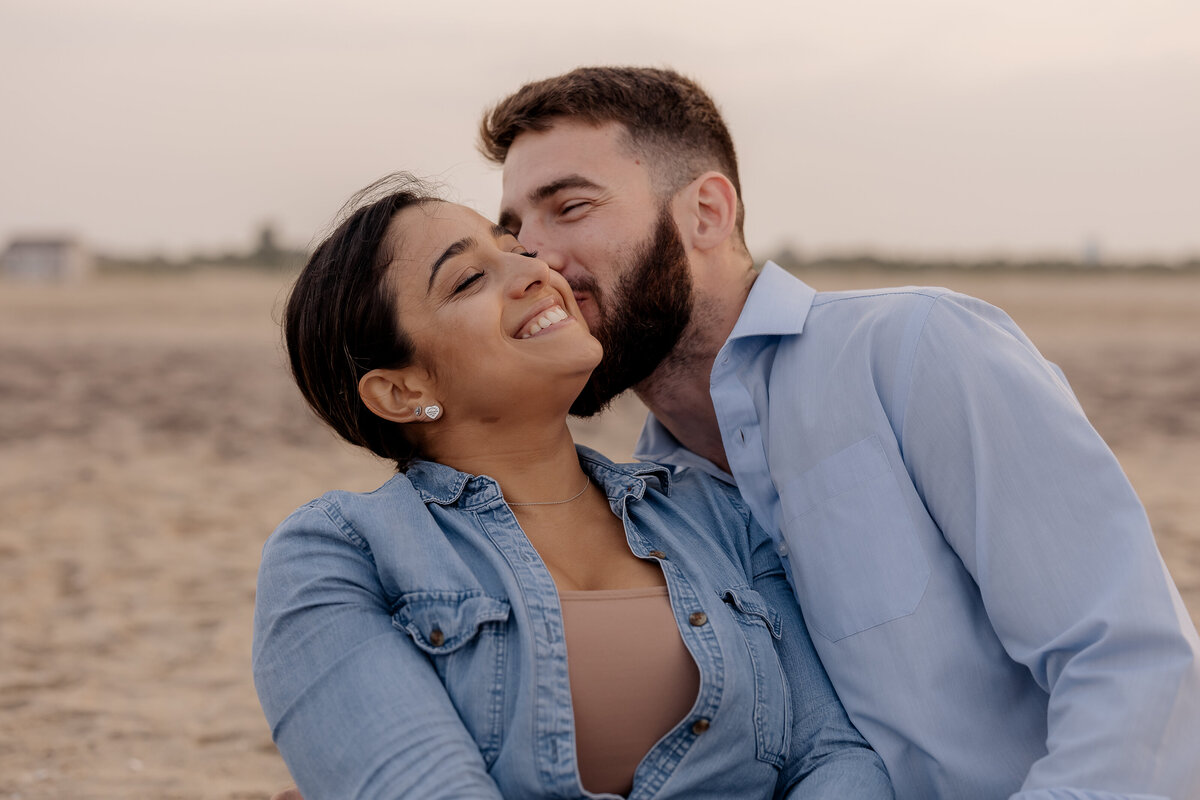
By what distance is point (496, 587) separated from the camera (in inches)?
86.0

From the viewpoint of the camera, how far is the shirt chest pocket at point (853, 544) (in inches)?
95.4

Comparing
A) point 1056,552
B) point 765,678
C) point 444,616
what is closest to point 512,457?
point 444,616

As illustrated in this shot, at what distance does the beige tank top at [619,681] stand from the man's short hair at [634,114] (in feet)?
5.18

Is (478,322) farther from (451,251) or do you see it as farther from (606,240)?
(606,240)

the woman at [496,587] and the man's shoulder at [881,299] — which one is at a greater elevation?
the man's shoulder at [881,299]

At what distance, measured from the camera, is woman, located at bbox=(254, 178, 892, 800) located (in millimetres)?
2023

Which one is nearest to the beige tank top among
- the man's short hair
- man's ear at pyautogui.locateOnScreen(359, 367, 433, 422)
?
man's ear at pyautogui.locateOnScreen(359, 367, 433, 422)

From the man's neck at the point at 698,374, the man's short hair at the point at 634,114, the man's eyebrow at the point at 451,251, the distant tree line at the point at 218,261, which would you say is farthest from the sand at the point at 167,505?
the distant tree line at the point at 218,261

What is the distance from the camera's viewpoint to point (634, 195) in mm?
3312

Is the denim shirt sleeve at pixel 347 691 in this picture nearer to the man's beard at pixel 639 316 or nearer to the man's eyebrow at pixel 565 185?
the man's beard at pixel 639 316

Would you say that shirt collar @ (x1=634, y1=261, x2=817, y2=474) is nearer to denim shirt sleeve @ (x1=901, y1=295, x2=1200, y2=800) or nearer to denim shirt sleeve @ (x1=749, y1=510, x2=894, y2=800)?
denim shirt sleeve @ (x1=901, y1=295, x2=1200, y2=800)

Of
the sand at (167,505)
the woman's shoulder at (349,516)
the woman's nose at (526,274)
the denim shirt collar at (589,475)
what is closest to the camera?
the woman's shoulder at (349,516)

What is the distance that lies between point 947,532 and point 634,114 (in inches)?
64.9

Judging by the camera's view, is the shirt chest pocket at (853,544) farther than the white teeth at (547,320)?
No
